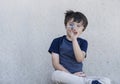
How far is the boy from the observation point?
4.72 metres

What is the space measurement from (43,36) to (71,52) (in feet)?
2.07

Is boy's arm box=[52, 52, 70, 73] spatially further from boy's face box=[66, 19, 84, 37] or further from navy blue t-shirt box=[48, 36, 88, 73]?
boy's face box=[66, 19, 84, 37]

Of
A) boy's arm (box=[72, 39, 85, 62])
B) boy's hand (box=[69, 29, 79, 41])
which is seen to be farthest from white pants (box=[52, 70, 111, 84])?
boy's hand (box=[69, 29, 79, 41])

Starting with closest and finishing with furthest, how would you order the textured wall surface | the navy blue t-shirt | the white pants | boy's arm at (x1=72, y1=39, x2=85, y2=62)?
the white pants, boy's arm at (x1=72, y1=39, x2=85, y2=62), the navy blue t-shirt, the textured wall surface

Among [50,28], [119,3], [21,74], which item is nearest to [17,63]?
[21,74]

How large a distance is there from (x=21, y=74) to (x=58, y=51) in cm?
70

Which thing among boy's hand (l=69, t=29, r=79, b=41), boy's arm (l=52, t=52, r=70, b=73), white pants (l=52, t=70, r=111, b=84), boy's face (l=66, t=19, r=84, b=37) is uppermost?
boy's face (l=66, t=19, r=84, b=37)

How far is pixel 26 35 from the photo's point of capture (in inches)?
212

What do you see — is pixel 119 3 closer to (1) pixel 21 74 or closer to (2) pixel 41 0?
(2) pixel 41 0

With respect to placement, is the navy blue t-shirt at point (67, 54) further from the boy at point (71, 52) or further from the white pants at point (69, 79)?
the white pants at point (69, 79)

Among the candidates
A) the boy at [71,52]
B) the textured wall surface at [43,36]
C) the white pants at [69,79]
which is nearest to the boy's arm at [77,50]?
the boy at [71,52]

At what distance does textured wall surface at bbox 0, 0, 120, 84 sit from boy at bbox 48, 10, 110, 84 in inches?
17.3

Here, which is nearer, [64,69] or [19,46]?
[64,69]

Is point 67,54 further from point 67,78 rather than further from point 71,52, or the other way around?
point 67,78
